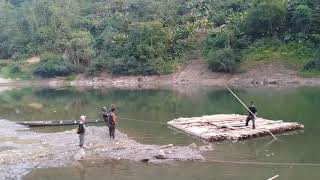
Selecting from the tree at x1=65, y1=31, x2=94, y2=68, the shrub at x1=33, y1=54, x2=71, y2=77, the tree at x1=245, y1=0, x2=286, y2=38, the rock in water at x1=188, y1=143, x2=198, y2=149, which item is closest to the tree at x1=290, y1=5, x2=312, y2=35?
the tree at x1=245, y1=0, x2=286, y2=38

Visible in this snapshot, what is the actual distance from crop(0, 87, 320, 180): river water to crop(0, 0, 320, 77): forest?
1481 cm

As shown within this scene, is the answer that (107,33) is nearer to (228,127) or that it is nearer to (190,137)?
(190,137)

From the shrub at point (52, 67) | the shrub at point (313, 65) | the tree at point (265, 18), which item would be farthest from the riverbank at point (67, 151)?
the shrub at point (52, 67)

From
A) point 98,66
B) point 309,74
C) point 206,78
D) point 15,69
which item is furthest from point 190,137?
point 15,69

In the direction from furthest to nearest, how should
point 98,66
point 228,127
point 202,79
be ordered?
point 98,66, point 202,79, point 228,127

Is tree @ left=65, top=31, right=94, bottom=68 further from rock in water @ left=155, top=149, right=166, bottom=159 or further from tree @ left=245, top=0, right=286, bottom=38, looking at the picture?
rock in water @ left=155, top=149, right=166, bottom=159

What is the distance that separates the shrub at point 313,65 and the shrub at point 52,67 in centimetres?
4633

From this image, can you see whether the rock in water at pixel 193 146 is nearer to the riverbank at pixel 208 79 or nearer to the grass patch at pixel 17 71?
the riverbank at pixel 208 79

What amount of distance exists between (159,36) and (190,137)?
5641cm

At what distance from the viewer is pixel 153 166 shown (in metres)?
23.8

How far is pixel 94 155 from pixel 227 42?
56.6 m

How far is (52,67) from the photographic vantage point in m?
97.2

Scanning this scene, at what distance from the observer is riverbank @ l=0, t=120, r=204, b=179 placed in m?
25.0

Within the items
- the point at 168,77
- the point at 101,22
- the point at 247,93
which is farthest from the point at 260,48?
the point at 101,22
